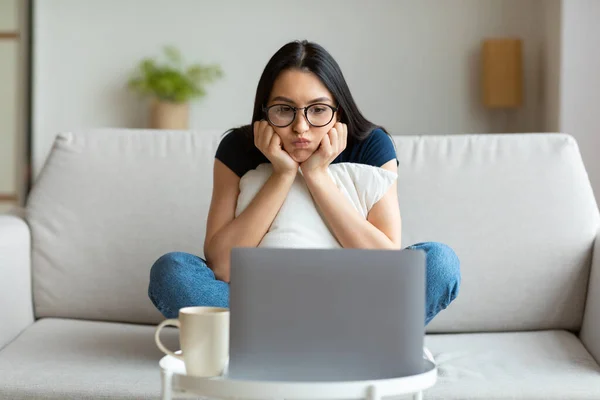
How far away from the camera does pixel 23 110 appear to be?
15.5 ft

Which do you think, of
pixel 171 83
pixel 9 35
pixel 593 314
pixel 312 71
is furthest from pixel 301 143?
pixel 9 35

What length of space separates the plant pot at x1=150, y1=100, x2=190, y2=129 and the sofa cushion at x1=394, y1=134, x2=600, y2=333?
2380mm

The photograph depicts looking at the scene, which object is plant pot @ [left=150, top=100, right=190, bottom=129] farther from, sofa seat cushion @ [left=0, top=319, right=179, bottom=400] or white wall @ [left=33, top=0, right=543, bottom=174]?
sofa seat cushion @ [left=0, top=319, right=179, bottom=400]

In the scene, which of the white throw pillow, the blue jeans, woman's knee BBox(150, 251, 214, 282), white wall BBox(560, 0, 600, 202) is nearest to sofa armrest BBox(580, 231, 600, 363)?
the blue jeans

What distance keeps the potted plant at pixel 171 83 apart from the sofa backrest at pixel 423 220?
2136 millimetres

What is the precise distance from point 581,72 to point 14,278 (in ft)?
9.01

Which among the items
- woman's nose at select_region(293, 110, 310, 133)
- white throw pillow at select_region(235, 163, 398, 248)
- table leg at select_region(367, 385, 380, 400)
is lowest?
table leg at select_region(367, 385, 380, 400)

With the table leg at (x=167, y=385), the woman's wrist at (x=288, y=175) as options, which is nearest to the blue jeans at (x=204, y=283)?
the woman's wrist at (x=288, y=175)

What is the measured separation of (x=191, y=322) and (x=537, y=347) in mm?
1098

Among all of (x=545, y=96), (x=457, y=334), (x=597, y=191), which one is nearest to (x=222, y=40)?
(x=545, y=96)

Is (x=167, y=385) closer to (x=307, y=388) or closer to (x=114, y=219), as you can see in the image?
(x=307, y=388)

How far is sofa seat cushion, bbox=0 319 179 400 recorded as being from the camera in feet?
5.12

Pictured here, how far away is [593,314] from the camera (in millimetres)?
1928

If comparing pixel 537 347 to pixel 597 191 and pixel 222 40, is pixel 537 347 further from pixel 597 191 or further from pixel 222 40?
pixel 222 40
